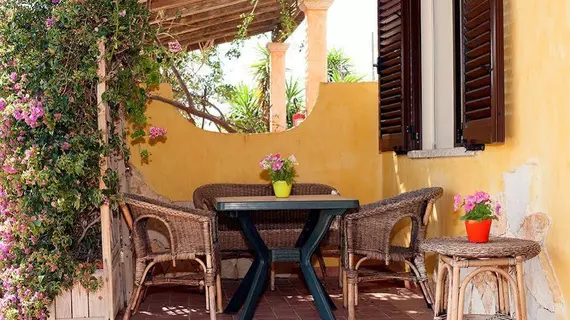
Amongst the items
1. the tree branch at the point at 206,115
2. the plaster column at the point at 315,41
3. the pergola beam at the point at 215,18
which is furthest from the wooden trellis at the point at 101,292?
the plaster column at the point at 315,41

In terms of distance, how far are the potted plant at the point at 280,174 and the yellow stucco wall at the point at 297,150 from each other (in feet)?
4.87

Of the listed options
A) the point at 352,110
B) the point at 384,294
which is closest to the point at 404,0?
the point at 352,110

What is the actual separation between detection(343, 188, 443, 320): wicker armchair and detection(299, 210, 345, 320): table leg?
0.13 meters

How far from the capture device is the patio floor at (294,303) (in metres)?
5.02

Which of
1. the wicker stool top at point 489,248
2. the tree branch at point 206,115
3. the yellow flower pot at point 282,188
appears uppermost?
the tree branch at point 206,115

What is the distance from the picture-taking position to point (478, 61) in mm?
4211

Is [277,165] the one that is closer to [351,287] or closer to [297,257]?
[297,257]

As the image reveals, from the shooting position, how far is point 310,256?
4805mm

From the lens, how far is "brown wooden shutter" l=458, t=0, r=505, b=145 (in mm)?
4012

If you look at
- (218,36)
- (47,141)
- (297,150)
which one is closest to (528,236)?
(47,141)

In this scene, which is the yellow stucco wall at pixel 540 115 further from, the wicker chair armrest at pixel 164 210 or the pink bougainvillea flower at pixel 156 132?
the pink bougainvillea flower at pixel 156 132

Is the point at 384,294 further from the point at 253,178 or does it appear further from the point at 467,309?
the point at 253,178

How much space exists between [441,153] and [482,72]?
1.12m

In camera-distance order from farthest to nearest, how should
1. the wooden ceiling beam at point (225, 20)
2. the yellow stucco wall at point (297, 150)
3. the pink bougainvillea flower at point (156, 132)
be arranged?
the wooden ceiling beam at point (225, 20)
the yellow stucco wall at point (297, 150)
the pink bougainvillea flower at point (156, 132)
